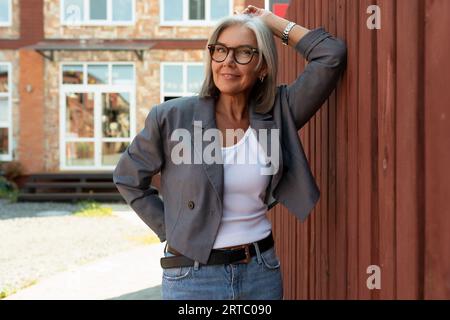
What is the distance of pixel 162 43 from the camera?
58.0 feet

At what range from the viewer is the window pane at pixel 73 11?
708 inches

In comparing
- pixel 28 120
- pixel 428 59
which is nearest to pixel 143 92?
pixel 28 120

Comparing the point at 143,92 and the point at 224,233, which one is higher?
the point at 143,92

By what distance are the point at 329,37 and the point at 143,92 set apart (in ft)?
51.4

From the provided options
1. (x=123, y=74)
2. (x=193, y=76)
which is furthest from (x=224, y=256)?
(x=123, y=74)

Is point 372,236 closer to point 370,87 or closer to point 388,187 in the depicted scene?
point 388,187

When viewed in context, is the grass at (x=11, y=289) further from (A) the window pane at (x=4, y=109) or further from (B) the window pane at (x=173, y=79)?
(A) the window pane at (x=4, y=109)

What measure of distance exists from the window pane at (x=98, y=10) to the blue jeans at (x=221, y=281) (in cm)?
1707

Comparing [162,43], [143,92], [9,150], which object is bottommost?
[9,150]

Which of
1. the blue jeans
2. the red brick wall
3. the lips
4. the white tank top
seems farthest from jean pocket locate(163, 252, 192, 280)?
the red brick wall

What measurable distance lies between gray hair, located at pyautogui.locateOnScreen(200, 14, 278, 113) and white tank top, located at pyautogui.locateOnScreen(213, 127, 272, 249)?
0.15 m

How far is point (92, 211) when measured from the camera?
44.5ft
